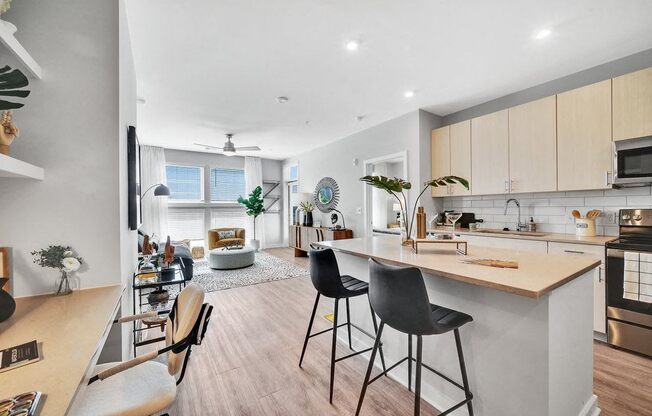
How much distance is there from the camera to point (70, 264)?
1.41 metres

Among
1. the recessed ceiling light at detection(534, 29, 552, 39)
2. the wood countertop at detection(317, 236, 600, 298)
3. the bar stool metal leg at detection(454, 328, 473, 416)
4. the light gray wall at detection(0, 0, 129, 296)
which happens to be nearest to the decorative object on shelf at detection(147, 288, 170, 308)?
the light gray wall at detection(0, 0, 129, 296)

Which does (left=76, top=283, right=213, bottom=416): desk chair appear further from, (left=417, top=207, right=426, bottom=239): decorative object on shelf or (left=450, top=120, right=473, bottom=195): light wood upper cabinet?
(left=450, top=120, right=473, bottom=195): light wood upper cabinet

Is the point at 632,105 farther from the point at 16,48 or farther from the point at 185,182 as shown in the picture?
the point at 185,182

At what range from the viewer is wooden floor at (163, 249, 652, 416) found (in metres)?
1.70

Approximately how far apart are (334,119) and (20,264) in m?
3.99

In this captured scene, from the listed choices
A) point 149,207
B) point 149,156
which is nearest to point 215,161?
point 149,156

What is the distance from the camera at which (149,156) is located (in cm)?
623

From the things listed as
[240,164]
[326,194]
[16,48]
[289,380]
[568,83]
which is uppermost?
[568,83]

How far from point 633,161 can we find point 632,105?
0.52 metres

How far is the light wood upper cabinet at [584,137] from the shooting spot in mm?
2551

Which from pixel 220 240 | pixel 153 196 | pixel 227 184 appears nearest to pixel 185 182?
pixel 153 196

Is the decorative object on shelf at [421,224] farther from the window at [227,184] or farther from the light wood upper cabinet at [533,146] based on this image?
the window at [227,184]

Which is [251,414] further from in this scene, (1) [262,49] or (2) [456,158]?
(2) [456,158]

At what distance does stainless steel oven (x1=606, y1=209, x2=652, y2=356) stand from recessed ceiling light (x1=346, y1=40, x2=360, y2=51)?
2.88 meters
